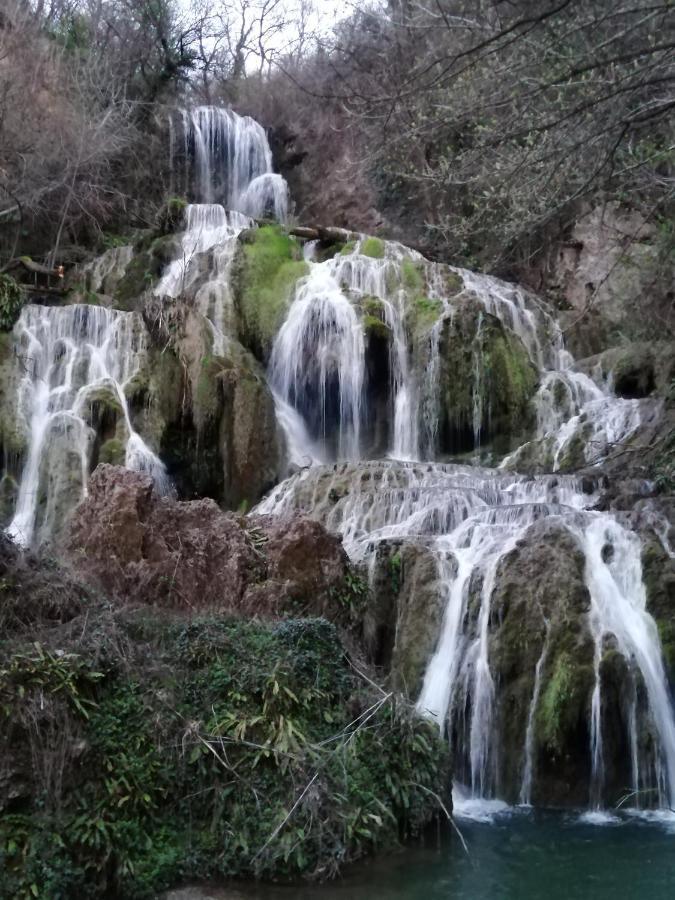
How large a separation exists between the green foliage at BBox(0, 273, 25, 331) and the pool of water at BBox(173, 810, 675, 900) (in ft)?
42.2

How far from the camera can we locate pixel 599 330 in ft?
67.7

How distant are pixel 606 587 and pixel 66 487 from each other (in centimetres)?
884

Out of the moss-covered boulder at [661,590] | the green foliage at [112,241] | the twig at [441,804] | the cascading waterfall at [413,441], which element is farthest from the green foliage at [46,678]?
the green foliage at [112,241]

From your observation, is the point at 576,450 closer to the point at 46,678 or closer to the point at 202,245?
the point at 46,678

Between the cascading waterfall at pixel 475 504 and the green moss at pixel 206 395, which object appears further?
the green moss at pixel 206 395

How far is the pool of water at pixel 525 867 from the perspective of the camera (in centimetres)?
628

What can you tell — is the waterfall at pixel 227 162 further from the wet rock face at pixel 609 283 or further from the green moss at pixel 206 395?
the green moss at pixel 206 395

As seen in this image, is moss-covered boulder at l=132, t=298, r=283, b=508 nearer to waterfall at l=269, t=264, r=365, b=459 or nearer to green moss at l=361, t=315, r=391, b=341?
waterfall at l=269, t=264, r=365, b=459

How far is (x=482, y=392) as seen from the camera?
55.8 ft

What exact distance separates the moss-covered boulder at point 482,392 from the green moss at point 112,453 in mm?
5585

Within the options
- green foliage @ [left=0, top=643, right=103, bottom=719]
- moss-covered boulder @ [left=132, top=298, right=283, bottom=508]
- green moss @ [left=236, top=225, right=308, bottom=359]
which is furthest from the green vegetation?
green moss @ [left=236, top=225, right=308, bottom=359]

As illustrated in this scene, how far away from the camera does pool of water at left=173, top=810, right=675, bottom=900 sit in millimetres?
6277

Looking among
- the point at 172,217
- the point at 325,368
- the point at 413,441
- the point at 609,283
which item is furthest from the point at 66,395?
the point at 609,283

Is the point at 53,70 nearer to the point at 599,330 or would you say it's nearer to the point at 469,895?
the point at 599,330
